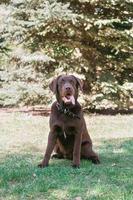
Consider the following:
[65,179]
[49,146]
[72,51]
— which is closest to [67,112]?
[49,146]

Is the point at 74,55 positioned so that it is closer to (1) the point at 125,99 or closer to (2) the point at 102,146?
(1) the point at 125,99

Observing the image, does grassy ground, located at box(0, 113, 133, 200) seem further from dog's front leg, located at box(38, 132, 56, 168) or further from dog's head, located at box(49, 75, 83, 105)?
dog's head, located at box(49, 75, 83, 105)

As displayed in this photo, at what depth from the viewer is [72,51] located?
15.1m

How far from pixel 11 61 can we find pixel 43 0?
2772 mm

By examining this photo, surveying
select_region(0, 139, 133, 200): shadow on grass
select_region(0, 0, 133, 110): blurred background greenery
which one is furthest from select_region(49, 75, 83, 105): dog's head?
select_region(0, 0, 133, 110): blurred background greenery

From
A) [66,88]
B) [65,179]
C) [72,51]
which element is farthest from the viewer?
[72,51]

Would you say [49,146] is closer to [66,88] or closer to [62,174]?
[62,174]

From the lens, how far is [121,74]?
53.0ft

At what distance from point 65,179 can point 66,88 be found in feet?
4.41

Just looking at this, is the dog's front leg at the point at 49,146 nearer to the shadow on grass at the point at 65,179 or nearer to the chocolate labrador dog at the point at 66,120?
the chocolate labrador dog at the point at 66,120

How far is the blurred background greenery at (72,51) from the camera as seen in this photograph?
573 inches

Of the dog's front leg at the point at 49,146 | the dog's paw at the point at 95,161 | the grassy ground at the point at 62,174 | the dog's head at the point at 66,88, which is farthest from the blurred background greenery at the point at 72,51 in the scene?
the dog's front leg at the point at 49,146

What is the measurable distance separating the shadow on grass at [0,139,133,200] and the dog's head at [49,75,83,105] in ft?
3.17

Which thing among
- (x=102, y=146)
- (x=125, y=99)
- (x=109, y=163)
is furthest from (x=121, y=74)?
(x=109, y=163)
